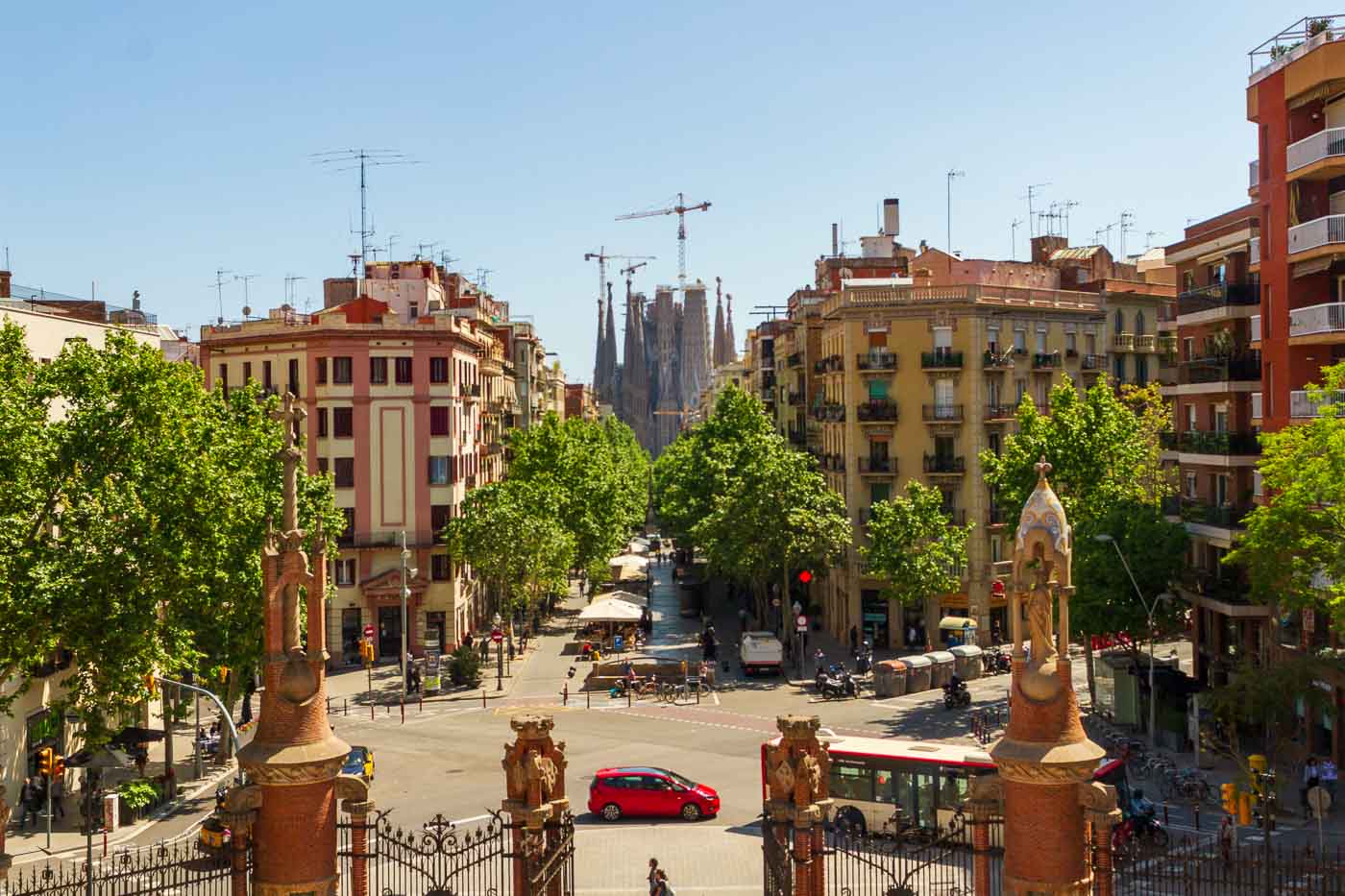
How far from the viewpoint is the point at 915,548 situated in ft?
199

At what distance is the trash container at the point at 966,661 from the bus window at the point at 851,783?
23.4 metres

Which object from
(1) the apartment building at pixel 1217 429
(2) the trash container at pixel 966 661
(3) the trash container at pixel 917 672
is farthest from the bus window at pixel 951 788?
(2) the trash container at pixel 966 661

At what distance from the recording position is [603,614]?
66.8 meters

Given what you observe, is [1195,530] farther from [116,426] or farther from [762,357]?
[762,357]

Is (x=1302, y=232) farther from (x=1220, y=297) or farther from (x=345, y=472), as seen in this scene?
(x=345, y=472)

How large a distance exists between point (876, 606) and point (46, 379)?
44.0 metres

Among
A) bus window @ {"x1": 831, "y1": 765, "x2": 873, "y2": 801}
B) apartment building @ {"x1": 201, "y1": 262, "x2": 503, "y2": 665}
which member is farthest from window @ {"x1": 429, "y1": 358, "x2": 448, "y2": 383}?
bus window @ {"x1": 831, "y1": 765, "x2": 873, "y2": 801}

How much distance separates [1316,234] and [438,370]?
42757 millimetres

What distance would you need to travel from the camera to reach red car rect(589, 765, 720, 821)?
36125 mm

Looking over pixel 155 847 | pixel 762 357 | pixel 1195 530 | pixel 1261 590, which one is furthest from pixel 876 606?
pixel 762 357

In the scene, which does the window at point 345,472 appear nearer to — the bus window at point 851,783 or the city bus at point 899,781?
the city bus at point 899,781

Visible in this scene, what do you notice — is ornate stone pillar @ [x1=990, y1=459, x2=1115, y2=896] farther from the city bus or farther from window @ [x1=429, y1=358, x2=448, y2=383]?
window @ [x1=429, y1=358, x2=448, y2=383]

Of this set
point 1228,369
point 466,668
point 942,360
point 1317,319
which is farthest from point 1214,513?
point 466,668

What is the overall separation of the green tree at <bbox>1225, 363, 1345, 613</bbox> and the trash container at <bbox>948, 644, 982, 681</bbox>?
2028 cm
